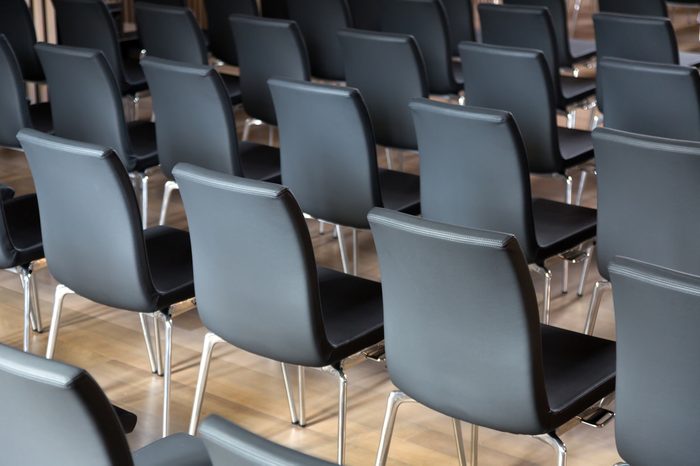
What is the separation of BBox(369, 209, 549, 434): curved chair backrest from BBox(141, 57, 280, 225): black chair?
1.76 m

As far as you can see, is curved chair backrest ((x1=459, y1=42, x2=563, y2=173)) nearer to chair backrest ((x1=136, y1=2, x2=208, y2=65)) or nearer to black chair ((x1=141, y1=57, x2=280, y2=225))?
black chair ((x1=141, y1=57, x2=280, y2=225))

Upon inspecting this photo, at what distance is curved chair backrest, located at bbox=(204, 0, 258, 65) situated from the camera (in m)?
6.85

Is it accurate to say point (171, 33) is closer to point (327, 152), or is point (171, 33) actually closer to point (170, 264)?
point (327, 152)

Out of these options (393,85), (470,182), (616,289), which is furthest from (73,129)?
(616,289)

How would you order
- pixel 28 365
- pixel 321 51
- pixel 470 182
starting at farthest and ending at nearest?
1. pixel 321 51
2. pixel 470 182
3. pixel 28 365

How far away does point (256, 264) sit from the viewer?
320 centimetres

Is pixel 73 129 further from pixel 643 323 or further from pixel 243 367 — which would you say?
pixel 643 323

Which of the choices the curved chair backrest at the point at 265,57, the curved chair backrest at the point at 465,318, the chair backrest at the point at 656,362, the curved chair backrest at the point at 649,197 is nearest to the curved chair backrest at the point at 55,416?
the curved chair backrest at the point at 465,318

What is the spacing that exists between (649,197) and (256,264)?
3.92 ft

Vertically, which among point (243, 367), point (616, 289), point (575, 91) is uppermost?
point (616, 289)

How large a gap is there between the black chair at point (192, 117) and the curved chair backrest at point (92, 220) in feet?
3.30

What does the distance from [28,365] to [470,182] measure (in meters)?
2.16

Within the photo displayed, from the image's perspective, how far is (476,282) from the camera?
2.70 m

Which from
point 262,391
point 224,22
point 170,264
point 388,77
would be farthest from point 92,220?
point 224,22
